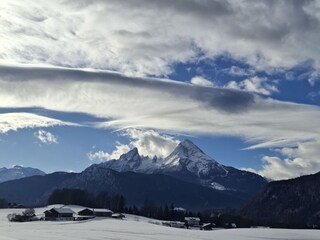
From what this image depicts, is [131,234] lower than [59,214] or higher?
lower

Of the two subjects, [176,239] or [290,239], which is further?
[290,239]

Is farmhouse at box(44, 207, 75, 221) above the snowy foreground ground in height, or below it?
above

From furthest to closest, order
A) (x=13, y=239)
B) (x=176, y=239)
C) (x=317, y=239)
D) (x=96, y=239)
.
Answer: (x=317, y=239) < (x=176, y=239) < (x=96, y=239) < (x=13, y=239)

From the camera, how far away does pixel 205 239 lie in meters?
71.5

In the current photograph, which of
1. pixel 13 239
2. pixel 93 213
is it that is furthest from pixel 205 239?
pixel 93 213

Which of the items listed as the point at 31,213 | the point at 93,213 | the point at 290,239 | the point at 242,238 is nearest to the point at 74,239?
the point at 242,238

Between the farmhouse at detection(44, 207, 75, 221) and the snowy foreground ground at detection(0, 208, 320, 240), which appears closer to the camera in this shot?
the snowy foreground ground at detection(0, 208, 320, 240)

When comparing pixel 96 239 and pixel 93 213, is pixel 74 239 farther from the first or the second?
pixel 93 213

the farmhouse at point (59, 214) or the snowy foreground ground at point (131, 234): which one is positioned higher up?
the farmhouse at point (59, 214)

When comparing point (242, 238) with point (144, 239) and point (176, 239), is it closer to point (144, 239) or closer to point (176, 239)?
point (176, 239)

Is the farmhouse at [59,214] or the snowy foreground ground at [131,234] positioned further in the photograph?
the farmhouse at [59,214]

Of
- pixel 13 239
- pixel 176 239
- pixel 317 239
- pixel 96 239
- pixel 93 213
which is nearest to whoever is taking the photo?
pixel 13 239

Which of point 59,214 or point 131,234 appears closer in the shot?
point 131,234

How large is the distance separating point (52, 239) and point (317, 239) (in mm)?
38938
